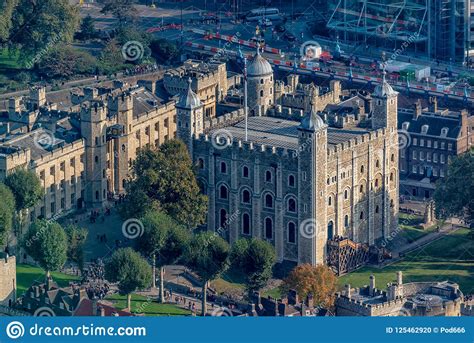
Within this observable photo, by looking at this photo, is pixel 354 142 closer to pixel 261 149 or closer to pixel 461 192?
pixel 261 149

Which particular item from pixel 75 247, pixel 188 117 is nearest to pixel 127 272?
pixel 75 247

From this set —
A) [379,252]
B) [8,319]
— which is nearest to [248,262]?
[379,252]

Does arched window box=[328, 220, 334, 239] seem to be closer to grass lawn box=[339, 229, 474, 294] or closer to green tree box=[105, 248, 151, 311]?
grass lawn box=[339, 229, 474, 294]

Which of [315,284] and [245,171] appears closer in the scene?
[315,284]

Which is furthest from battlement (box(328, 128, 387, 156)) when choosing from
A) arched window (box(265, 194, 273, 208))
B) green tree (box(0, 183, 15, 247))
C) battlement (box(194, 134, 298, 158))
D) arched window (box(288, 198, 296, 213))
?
green tree (box(0, 183, 15, 247))

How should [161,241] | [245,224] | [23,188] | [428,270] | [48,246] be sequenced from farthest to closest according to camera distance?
1. [245,224]
2. [428,270]
3. [23,188]
4. [161,241]
5. [48,246]

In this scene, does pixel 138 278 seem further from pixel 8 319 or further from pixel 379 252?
pixel 8 319
